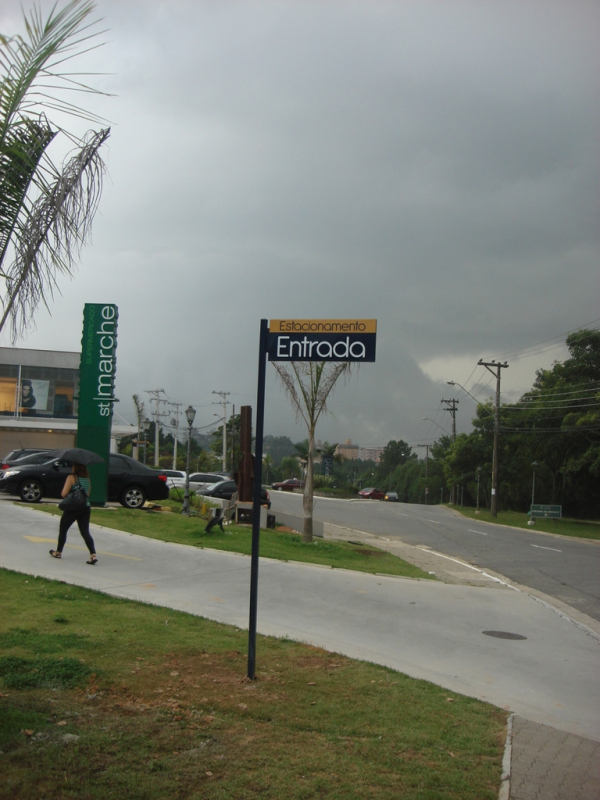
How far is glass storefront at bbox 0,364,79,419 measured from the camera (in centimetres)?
5250

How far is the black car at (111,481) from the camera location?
59.1ft

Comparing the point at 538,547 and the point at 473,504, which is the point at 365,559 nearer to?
the point at 538,547

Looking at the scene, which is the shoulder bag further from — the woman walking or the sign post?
the sign post

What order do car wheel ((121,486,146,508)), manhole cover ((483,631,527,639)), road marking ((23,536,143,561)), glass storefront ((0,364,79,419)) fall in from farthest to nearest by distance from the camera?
glass storefront ((0,364,79,419)), car wheel ((121,486,146,508)), road marking ((23,536,143,561)), manhole cover ((483,631,527,639))

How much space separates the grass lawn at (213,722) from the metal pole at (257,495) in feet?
0.94

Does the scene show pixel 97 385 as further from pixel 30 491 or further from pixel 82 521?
pixel 82 521

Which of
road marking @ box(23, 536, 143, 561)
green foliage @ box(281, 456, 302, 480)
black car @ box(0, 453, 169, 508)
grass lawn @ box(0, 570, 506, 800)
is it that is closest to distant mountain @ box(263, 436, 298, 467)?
green foliage @ box(281, 456, 302, 480)

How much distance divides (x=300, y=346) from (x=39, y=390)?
5071 cm

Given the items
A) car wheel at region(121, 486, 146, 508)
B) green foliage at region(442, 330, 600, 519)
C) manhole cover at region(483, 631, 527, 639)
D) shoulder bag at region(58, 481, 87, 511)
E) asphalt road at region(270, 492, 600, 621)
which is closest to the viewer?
manhole cover at region(483, 631, 527, 639)

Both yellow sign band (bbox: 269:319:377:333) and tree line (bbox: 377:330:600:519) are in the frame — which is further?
tree line (bbox: 377:330:600:519)

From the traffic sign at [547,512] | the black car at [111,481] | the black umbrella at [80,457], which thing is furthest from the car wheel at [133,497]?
the traffic sign at [547,512]

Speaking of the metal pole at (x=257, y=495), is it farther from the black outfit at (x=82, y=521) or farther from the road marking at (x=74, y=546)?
the road marking at (x=74, y=546)

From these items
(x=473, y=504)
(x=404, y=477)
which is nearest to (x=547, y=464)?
(x=473, y=504)

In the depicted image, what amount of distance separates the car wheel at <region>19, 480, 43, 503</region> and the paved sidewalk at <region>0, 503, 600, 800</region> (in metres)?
4.21
